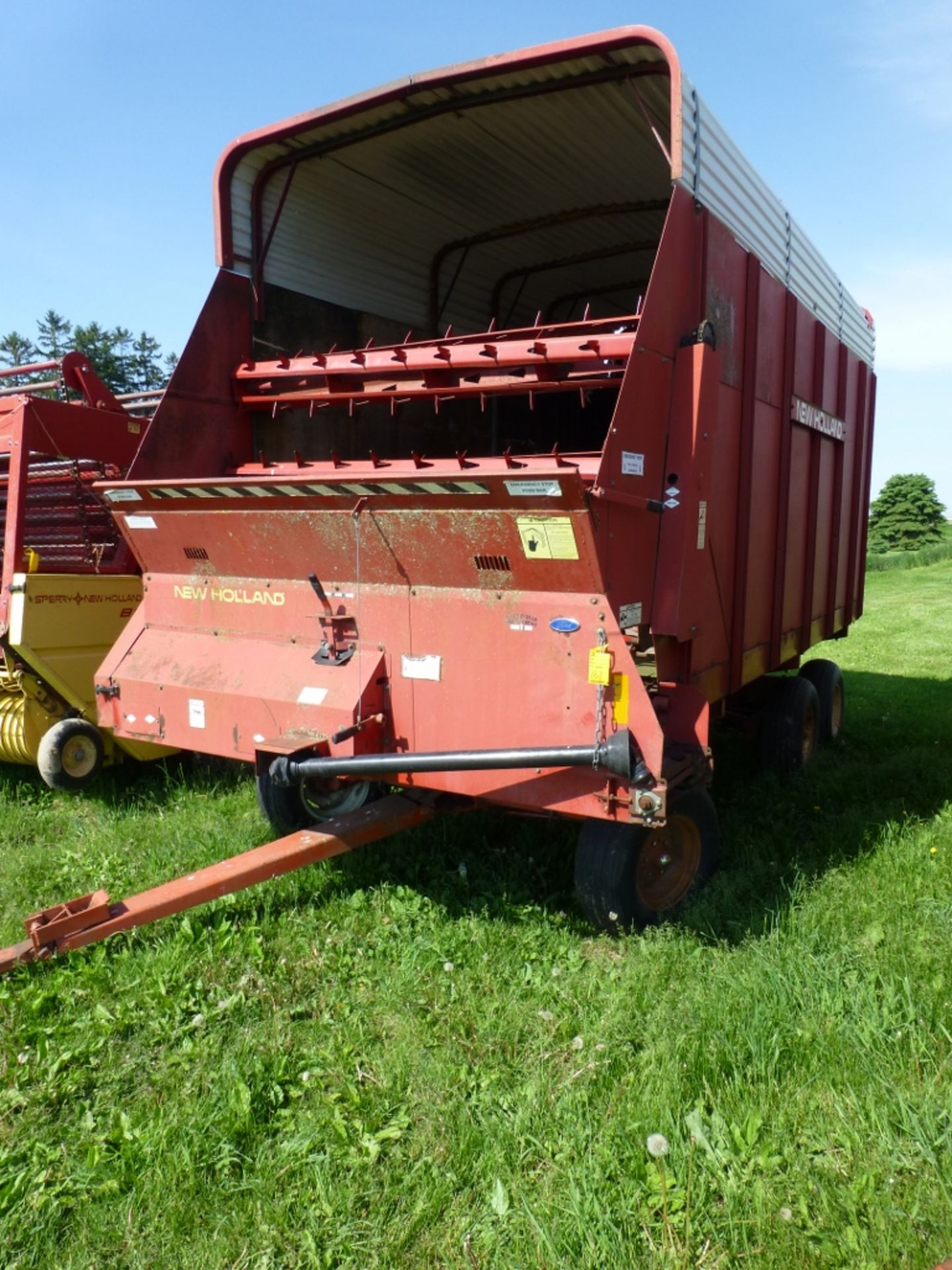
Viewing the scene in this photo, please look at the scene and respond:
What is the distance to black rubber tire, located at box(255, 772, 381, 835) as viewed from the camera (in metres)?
4.71

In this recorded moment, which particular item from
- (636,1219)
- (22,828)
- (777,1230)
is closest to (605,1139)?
(636,1219)

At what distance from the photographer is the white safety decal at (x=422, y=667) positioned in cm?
371

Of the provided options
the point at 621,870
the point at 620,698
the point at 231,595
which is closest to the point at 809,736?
the point at 621,870

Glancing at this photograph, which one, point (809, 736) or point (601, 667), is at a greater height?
point (601, 667)

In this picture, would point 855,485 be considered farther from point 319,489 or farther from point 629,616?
point 319,489

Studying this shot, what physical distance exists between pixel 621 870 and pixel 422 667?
1110mm

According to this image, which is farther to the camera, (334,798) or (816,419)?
(816,419)

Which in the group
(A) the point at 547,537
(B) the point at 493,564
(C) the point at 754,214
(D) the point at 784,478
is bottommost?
(B) the point at 493,564

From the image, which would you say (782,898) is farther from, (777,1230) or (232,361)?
(232,361)

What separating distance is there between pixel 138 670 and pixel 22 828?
150 cm

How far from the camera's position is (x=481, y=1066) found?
9.76 ft

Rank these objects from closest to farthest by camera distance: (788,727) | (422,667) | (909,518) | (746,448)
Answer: (422,667), (746,448), (788,727), (909,518)

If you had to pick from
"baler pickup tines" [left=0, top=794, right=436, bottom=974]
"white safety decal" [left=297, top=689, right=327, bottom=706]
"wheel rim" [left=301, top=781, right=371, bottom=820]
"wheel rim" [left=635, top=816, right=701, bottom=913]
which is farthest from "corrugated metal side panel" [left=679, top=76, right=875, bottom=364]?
"wheel rim" [left=301, top=781, right=371, bottom=820]

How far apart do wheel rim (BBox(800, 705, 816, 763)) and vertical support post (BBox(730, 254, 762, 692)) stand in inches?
73.7
